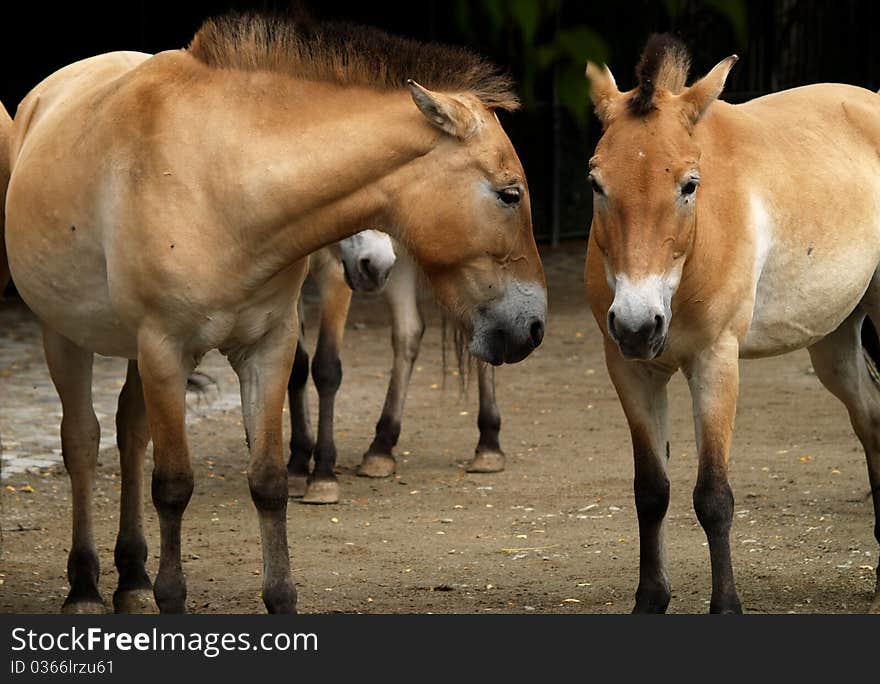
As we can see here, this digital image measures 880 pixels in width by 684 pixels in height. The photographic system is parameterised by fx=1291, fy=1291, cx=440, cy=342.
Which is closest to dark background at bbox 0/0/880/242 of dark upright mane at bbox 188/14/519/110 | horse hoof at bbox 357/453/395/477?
dark upright mane at bbox 188/14/519/110

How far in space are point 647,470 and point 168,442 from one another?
60.4 inches

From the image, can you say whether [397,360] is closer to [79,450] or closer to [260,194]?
[79,450]

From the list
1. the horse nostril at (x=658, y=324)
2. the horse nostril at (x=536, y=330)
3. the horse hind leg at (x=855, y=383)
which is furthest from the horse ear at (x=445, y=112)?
the horse hind leg at (x=855, y=383)

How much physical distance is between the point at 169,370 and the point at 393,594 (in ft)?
5.01

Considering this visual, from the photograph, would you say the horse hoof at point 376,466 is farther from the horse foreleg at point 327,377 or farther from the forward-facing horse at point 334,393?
the horse foreleg at point 327,377

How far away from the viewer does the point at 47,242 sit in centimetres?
404

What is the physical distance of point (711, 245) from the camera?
3939mm

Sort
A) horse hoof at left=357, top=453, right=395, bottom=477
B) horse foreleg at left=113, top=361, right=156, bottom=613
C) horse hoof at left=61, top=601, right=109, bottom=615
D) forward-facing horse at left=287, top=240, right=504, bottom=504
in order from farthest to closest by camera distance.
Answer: horse hoof at left=357, top=453, right=395, bottom=477 < forward-facing horse at left=287, top=240, right=504, bottom=504 < horse foreleg at left=113, top=361, right=156, bottom=613 < horse hoof at left=61, top=601, right=109, bottom=615

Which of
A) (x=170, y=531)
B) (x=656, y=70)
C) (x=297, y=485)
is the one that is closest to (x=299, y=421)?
(x=297, y=485)

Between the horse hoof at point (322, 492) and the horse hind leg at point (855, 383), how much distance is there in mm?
2532

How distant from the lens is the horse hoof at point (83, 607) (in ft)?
14.7

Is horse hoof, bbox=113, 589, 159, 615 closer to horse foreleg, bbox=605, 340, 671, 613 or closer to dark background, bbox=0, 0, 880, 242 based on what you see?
horse foreleg, bbox=605, 340, 671, 613

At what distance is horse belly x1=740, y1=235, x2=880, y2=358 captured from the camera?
165 inches

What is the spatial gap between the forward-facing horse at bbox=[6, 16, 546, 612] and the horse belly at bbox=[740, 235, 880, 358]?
904 millimetres
